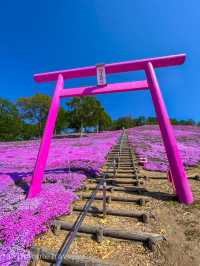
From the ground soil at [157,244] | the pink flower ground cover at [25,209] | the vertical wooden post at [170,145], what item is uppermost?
the vertical wooden post at [170,145]

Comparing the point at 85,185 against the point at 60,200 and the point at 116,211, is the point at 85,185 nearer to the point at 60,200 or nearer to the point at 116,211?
the point at 60,200

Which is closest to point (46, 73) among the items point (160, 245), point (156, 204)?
point (156, 204)

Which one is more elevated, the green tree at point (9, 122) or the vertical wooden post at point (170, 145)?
the green tree at point (9, 122)

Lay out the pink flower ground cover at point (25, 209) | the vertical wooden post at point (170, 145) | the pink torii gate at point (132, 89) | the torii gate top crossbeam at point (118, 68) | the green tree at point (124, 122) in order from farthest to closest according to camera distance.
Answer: the green tree at point (124, 122) < the torii gate top crossbeam at point (118, 68) < the pink torii gate at point (132, 89) < the vertical wooden post at point (170, 145) < the pink flower ground cover at point (25, 209)

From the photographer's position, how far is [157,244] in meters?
4.15

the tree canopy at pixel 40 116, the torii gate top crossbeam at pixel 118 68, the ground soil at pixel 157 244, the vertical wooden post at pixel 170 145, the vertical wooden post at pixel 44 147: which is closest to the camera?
the ground soil at pixel 157 244

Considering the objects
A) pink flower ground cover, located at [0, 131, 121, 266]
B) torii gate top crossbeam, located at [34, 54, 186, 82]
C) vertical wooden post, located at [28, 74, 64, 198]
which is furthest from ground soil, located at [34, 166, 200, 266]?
torii gate top crossbeam, located at [34, 54, 186, 82]

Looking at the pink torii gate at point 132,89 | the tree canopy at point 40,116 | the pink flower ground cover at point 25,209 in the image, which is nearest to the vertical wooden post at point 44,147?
the pink torii gate at point 132,89

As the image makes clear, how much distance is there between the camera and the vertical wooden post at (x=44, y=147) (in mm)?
6523

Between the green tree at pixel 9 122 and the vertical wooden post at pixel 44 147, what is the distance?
54.1 m

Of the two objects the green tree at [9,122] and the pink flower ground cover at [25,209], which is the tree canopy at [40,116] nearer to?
the green tree at [9,122]

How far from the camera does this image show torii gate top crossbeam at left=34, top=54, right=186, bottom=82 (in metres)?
6.89

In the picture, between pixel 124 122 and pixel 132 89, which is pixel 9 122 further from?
pixel 132 89

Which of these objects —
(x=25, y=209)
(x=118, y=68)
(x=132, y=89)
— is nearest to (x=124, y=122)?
(x=118, y=68)
